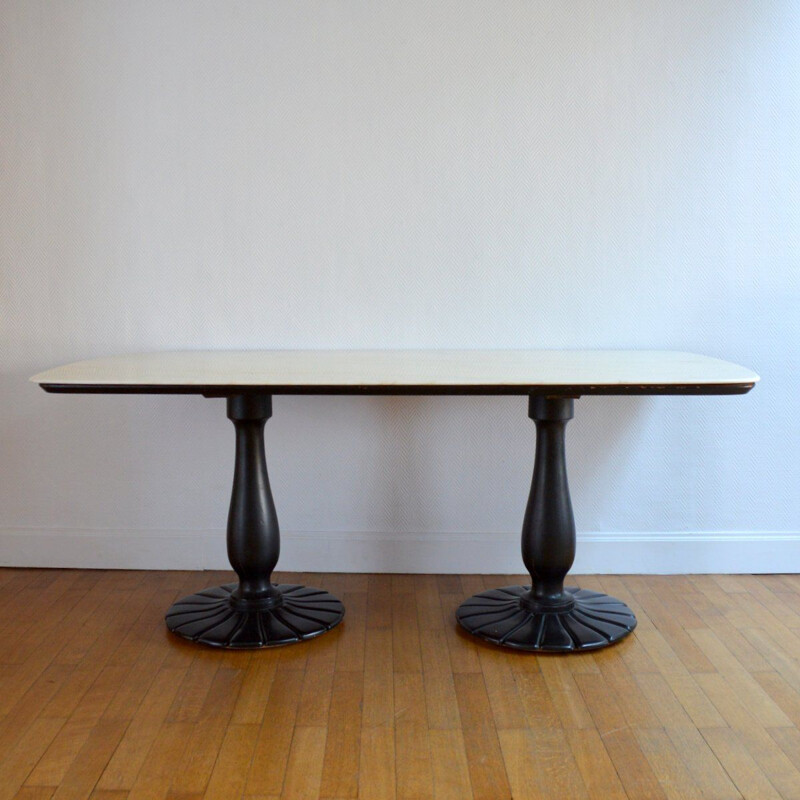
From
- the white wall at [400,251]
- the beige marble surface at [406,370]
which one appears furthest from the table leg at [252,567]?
the white wall at [400,251]

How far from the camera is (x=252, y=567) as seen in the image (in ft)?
8.33

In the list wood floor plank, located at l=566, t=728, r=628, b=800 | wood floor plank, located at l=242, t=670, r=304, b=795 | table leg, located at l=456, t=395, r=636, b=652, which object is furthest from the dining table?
wood floor plank, located at l=566, t=728, r=628, b=800

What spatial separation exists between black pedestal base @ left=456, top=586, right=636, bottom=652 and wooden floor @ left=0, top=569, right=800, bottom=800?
0.04 metres

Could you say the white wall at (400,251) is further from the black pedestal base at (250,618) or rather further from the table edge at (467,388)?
the table edge at (467,388)

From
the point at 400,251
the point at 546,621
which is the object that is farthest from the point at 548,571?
the point at 400,251

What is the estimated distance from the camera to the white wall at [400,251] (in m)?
2.79

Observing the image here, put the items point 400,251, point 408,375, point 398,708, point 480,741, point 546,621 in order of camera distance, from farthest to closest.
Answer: point 400,251
point 546,621
point 408,375
point 398,708
point 480,741

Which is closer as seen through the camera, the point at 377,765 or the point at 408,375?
the point at 377,765

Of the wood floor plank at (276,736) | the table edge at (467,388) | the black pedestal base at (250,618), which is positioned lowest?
the black pedestal base at (250,618)

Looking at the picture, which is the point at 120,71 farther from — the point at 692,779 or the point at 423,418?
the point at 692,779

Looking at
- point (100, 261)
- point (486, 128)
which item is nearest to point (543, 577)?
point (486, 128)

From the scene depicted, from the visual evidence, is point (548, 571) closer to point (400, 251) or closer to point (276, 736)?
point (276, 736)

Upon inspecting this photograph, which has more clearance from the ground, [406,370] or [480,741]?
[406,370]

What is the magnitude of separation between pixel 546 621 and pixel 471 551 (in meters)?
0.55
